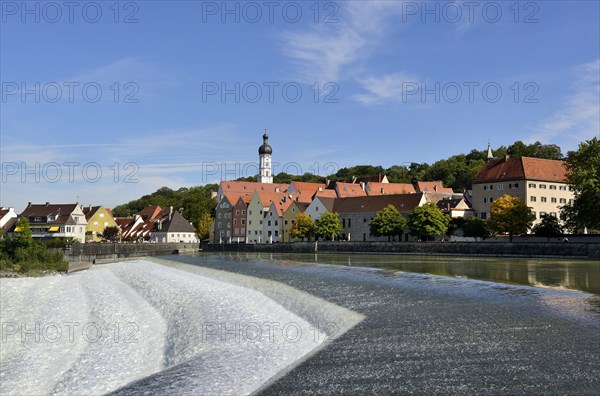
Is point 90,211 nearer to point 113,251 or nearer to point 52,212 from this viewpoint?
point 52,212

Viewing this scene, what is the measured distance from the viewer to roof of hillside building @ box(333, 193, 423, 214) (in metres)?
91.8

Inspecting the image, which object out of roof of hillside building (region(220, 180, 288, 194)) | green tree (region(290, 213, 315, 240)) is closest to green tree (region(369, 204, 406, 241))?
green tree (region(290, 213, 315, 240))

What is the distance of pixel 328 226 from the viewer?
9469cm

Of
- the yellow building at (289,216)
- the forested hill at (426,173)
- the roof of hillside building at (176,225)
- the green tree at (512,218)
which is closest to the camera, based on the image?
the green tree at (512,218)

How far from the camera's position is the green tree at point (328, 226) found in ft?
310

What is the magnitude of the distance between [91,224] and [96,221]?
194cm

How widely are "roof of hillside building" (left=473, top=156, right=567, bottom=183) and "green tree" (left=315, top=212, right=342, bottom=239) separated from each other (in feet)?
77.0

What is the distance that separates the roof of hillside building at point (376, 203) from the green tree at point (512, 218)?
18653 millimetres

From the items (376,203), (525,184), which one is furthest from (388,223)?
(525,184)

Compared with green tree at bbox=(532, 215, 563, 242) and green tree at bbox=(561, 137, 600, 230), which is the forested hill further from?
green tree at bbox=(561, 137, 600, 230)

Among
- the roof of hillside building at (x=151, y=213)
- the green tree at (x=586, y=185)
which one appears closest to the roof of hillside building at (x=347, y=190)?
the roof of hillside building at (x=151, y=213)

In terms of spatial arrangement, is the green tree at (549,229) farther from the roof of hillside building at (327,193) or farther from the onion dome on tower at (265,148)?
the onion dome on tower at (265,148)
